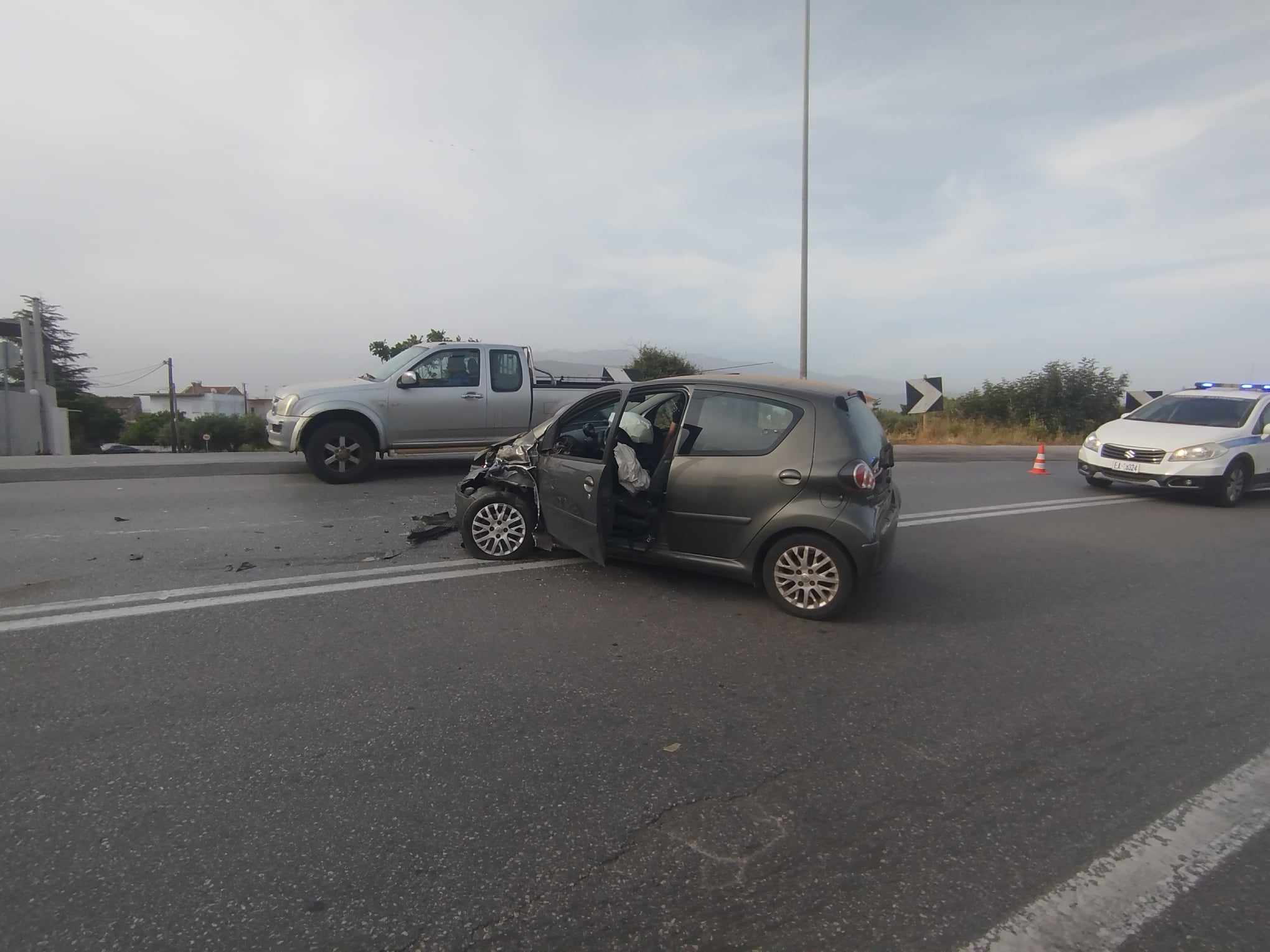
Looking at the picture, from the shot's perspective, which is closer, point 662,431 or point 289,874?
point 289,874

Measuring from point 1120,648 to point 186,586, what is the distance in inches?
245

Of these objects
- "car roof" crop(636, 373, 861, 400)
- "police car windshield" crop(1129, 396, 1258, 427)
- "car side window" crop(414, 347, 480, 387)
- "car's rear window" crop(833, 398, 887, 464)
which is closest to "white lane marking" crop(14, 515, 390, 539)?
"car side window" crop(414, 347, 480, 387)

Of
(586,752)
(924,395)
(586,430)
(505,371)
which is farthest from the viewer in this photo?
(924,395)

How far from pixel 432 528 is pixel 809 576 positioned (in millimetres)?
3680

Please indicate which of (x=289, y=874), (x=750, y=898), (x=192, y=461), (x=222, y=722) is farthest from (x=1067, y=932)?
(x=192, y=461)

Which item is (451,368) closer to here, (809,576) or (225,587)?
(225,587)

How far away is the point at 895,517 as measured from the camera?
5512 mm

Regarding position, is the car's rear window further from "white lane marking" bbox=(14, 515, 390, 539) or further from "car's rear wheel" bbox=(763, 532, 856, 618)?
"white lane marking" bbox=(14, 515, 390, 539)

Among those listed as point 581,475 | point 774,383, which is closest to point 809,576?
point 774,383

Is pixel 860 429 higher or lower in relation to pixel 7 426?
lower

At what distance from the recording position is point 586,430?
6164mm

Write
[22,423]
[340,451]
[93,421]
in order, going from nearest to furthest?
[340,451] < [22,423] < [93,421]

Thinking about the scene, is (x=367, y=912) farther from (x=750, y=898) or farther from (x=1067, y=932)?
(x=1067, y=932)

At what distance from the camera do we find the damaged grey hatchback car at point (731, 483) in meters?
4.94
